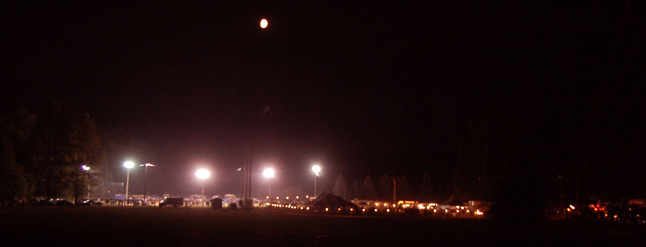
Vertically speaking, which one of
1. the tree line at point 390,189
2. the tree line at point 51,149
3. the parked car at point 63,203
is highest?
the tree line at point 51,149

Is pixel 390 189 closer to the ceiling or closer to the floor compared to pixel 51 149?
closer to the floor

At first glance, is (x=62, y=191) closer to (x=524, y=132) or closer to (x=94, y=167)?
(x=94, y=167)

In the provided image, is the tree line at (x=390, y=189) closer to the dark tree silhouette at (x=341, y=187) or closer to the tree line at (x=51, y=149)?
the dark tree silhouette at (x=341, y=187)

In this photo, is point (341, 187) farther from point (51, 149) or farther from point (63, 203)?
point (51, 149)

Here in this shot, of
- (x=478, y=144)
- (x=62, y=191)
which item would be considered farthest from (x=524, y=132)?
(x=62, y=191)

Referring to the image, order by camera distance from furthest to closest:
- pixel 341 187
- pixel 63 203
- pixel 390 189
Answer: pixel 341 187 < pixel 390 189 < pixel 63 203

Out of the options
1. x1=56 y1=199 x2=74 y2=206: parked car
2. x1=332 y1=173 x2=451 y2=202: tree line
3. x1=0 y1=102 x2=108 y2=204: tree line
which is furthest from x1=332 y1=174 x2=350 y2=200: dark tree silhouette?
x1=56 y1=199 x2=74 y2=206: parked car

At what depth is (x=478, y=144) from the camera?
50.5 m

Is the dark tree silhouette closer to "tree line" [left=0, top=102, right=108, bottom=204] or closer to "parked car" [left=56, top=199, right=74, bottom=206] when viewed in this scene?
"tree line" [left=0, top=102, right=108, bottom=204]

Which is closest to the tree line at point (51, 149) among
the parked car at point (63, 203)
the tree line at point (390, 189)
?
the parked car at point (63, 203)

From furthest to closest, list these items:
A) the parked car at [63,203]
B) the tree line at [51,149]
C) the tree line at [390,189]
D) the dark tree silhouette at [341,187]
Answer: the dark tree silhouette at [341,187]
the tree line at [390,189]
the parked car at [63,203]
the tree line at [51,149]

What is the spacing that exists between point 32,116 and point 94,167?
379 inches

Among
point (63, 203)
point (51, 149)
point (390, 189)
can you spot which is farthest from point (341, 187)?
point (51, 149)

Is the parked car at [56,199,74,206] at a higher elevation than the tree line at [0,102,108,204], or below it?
below
